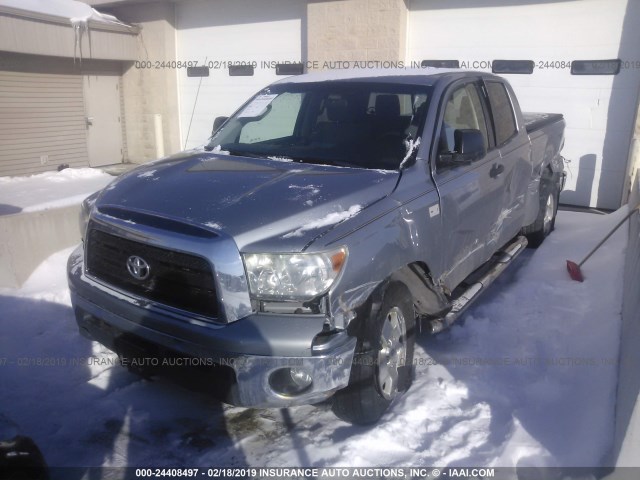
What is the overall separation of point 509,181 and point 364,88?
1.69 m

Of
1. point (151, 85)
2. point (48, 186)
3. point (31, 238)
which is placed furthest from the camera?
point (151, 85)

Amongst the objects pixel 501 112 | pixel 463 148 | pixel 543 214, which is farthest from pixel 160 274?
pixel 543 214

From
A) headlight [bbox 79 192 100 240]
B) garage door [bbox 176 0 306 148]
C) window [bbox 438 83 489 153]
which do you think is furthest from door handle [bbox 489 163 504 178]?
garage door [bbox 176 0 306 148]

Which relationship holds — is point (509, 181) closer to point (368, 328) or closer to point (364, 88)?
point (364, 88)

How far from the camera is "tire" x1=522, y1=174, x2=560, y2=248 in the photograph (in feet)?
21.9

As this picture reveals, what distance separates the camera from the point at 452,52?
934 cm

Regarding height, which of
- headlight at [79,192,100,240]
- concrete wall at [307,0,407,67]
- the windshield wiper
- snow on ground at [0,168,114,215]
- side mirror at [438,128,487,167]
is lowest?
snow on ground at [0,168,114,215]

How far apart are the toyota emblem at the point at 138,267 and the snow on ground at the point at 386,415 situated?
616mm

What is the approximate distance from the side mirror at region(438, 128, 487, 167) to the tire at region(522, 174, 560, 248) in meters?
2.94

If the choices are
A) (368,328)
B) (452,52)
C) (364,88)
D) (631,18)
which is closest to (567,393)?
(368,328)

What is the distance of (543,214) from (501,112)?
1956 mm

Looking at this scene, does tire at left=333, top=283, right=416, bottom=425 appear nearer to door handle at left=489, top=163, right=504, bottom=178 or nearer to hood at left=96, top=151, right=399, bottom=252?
hood at left=96, top=151, right=399, bottom=252

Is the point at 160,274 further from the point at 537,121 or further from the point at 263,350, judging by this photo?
the point at 537,121

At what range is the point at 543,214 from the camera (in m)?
6.75
